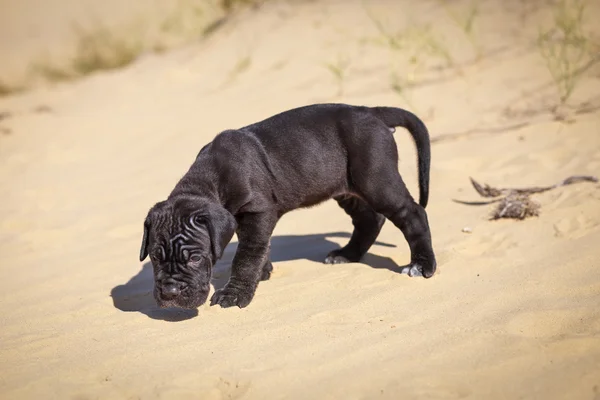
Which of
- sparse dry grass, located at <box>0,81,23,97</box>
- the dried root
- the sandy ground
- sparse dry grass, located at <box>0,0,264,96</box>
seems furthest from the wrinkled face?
sparse dry grass, located at <box>0,81,23,97</box>

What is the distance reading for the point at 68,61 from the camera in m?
15.6

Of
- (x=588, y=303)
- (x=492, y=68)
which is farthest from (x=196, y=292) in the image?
(x=492, y=68)

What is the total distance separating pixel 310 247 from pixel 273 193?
1382 mm

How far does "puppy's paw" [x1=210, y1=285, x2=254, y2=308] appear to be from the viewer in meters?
4.96

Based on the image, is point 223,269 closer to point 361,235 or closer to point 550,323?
point 361,235

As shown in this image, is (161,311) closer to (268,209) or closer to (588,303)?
(268,209)

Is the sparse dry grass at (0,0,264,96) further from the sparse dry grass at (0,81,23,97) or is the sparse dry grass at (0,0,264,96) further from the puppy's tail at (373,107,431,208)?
the puppy's tail at (373,107,431,208)

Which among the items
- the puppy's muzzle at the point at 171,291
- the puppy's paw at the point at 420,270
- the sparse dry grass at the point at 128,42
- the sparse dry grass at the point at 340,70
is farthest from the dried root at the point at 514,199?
the sparse dry grass at the point at 128,42

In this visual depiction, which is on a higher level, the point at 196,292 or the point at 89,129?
the point at 196,292

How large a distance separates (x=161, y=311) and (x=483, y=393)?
2454 millimetres

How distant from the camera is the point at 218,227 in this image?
4.66m

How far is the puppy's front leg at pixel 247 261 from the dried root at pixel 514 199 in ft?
7.06

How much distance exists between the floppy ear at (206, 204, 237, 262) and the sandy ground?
1.62ft

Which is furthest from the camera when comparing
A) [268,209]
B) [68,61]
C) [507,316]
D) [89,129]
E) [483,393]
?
[68,61]
